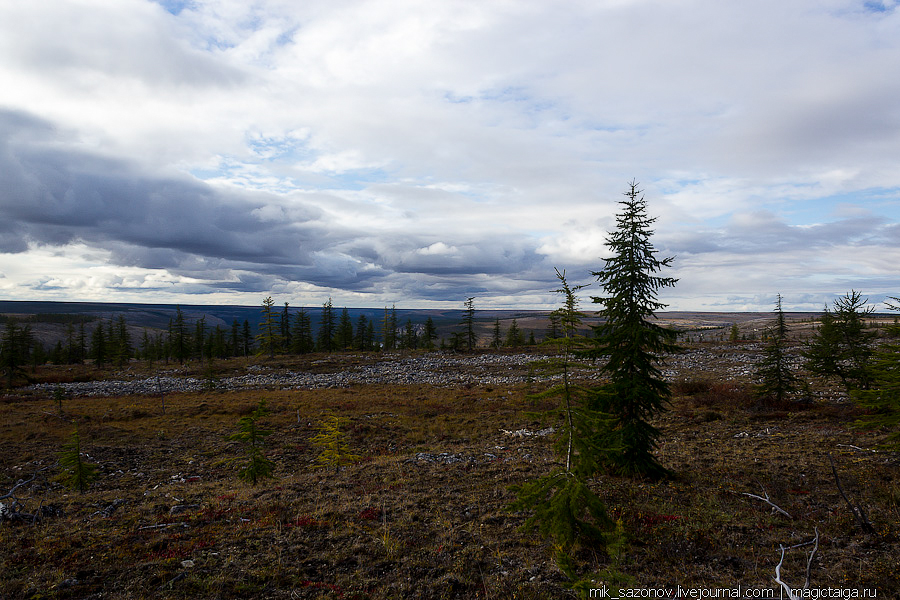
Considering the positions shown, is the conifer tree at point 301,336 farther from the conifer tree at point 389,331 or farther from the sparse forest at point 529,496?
the sparse forest at point 529,496

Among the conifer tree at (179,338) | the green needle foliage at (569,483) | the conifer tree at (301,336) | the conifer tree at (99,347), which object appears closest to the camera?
the green needle foliage at (569,483)

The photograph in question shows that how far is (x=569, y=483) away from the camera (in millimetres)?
6738

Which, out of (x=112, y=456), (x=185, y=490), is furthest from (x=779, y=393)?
(x=112, y=456)

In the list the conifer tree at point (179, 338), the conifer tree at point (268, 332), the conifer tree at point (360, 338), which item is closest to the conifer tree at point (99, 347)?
the conifer tree at point (179, 338)

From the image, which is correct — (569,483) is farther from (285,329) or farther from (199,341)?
(199,341)

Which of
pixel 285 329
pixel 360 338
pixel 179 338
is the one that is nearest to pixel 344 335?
pixel 360 338

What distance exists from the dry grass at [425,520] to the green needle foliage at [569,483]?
730mm

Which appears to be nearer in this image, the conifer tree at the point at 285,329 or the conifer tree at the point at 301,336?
the conifer tree at the point at 285,329

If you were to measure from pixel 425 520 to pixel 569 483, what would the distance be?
4338 millimetres

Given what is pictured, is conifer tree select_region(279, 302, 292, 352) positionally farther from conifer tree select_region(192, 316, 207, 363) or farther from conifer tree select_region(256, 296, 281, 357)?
conifer tree select_region(192, 316, 207, 363)

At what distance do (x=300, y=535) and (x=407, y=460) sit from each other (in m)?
7.16

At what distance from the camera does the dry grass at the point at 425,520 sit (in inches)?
257

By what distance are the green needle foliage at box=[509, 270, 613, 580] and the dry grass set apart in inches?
28.7

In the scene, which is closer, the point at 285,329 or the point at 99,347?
the point at 99,347
